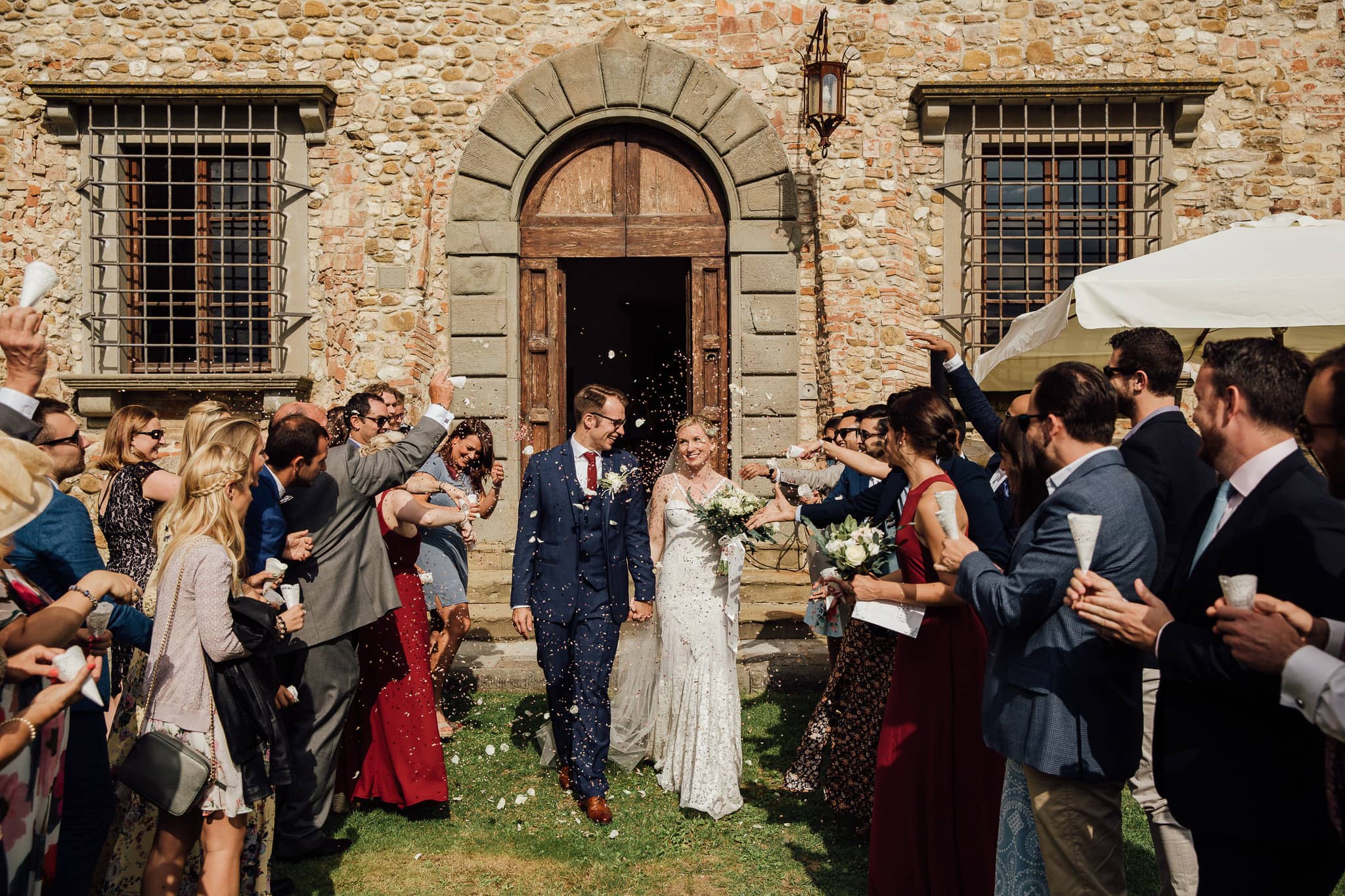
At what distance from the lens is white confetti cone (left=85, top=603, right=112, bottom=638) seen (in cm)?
343

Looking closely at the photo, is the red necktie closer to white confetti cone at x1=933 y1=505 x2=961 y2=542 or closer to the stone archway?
white confetti cone at x1=933 y1=505 x2=961 y2=542

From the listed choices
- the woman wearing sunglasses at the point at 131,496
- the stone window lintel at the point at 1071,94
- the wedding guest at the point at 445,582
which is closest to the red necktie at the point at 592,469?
the wedding guest at the point at 445,582

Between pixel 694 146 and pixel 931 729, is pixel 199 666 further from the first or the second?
pixel 694 146

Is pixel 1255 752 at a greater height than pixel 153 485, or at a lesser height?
lesser

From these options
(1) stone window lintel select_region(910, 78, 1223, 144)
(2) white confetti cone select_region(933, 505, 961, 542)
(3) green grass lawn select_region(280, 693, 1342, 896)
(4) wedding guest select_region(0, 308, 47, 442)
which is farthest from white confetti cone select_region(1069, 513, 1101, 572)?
(1) stone window lintel select_region(910, 78, 1223, 144)

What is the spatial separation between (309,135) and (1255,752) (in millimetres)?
9957

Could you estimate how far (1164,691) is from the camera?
279cm

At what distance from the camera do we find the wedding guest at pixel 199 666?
11.8 ft

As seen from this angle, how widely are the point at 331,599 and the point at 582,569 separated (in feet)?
4.37

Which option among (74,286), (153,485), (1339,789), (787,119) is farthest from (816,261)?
(1339,789)

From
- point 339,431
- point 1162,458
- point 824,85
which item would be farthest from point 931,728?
point 824,85

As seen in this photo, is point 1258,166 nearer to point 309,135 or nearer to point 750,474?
point 750,474

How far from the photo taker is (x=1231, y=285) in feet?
17.0

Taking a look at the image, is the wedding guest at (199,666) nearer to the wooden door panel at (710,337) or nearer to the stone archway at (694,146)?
the stone archway at (694,146)
